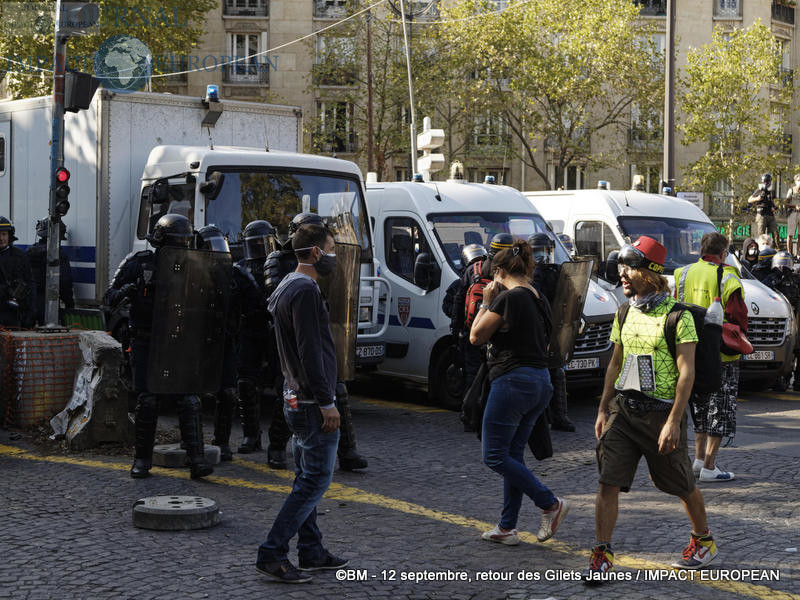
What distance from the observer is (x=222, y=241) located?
8586 mm

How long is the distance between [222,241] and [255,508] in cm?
248

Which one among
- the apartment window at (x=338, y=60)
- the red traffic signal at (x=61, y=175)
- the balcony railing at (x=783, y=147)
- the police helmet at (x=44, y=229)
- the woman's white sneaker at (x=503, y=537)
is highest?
the apartment window at (x=338, y=60)

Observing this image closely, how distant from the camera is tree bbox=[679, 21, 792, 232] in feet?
136

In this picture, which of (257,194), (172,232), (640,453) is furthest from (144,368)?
(640,453)

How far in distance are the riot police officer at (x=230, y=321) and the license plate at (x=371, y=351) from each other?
2540 millimetres

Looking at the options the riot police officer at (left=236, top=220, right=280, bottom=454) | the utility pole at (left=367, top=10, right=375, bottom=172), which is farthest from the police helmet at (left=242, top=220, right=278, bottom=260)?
the utility pole at (left=367, top=10, right=375, bottom=172)

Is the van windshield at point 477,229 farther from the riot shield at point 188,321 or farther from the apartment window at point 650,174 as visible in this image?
the apartment window at point 650,174

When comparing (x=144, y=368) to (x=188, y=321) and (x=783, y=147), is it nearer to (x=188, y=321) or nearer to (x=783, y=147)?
(x=188, y=321)

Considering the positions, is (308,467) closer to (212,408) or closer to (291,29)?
(212,408)

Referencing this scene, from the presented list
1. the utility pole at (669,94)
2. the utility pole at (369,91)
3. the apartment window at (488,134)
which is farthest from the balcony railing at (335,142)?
the utility pole at (669,94)

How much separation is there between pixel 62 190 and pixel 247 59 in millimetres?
36864

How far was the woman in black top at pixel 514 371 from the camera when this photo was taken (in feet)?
19.3

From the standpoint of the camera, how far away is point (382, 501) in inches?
283

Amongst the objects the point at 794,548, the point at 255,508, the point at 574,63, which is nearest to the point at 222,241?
the point at 255,508
